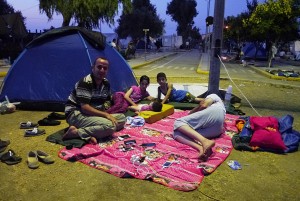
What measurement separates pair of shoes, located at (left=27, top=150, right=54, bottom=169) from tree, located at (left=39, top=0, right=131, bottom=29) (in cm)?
1679

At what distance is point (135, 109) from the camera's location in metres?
6.86

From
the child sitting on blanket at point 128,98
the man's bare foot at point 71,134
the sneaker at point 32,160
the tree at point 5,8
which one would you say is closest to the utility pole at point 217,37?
the child sitting on blanket at point 128,98

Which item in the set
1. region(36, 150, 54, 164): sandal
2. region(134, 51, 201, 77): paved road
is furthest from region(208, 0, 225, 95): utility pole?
region(134, 51, 201, 77): paved road

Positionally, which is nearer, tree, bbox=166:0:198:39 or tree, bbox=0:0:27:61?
tree, bbox=0:0:27:61

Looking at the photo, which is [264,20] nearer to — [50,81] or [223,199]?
[50,81]

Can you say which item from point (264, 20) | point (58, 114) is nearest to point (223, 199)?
point (58, 114)

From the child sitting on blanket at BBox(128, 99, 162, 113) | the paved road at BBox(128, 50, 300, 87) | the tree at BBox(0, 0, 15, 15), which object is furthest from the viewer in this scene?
the tree at BBox(0, 0, 15, 15)

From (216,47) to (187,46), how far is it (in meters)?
55.0

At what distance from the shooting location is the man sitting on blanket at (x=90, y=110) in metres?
4.93

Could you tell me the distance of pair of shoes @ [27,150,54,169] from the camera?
13.8 ft

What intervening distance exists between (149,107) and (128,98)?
66cm

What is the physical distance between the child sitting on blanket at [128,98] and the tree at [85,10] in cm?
1400

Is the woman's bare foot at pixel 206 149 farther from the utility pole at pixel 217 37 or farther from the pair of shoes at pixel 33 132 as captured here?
the utility pole at pixel 217 37

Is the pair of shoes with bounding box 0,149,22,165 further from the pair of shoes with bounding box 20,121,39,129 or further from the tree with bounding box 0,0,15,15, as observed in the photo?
the tree with bounding box 0,0,15,15
